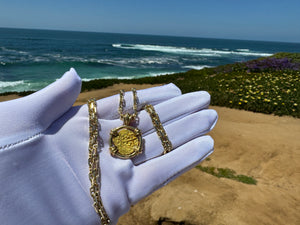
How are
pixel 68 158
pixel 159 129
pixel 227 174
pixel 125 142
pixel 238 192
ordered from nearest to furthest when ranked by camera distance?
pixel 68 158
pixel 125 142
pixel 159 129
pixel 238 192
pixel 227 174

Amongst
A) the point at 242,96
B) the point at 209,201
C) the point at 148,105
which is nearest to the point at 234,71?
the point at 242,96

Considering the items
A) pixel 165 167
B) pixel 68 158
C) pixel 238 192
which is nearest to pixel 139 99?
pixel 165 167

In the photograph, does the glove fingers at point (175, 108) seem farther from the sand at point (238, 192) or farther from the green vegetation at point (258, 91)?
the green vegetation at point (258, 91)

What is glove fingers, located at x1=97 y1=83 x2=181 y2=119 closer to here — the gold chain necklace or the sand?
the gold chain necklace

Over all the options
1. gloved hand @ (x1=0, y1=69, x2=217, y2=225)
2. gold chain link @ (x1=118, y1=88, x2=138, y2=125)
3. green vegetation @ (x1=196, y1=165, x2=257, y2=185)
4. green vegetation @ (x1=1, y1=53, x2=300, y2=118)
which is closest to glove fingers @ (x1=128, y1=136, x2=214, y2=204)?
gloved hand @ (x1=0, y1=69, x2=217, y2=225)

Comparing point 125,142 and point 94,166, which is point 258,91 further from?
point 94,166

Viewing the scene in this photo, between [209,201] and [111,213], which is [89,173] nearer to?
[111,213]
